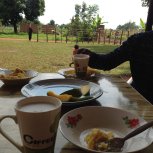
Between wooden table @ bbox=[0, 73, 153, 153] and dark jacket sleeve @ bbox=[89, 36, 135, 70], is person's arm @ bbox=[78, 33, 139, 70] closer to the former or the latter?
dark jacket sleeve @ bbox=[89, 36, 135, 70]

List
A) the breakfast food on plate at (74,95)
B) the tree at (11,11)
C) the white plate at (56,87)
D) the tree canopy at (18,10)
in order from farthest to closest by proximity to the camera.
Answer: the tree canopy at (18,10), the tree at (11,11), the white plate at (56,87), the breakfast food on plate at (74,95)

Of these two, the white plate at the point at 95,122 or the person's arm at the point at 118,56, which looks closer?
the white plate at the point at 95,122

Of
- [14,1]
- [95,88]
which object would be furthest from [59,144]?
[14,1]

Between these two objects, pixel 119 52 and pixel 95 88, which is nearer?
pixel 95 88

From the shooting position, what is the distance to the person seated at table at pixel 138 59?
1706mm

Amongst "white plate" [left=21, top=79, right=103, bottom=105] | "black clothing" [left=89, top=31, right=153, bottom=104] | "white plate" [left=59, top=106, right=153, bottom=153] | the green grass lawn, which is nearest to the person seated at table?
"black clothing" [left=89, top=31, right=153, bottom=104]

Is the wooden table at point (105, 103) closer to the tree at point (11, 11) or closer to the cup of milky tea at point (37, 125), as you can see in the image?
the cup of milky tea at point (37, 125)

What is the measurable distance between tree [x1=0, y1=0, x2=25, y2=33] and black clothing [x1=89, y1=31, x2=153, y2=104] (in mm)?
23133

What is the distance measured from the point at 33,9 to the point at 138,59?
83.3 feet

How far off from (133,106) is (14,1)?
78.4ft

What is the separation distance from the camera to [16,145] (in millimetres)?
641

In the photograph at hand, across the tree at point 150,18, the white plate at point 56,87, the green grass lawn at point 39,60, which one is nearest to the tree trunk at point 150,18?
the tree at point 150,18

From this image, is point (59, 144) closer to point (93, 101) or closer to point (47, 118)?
point (47, 118)

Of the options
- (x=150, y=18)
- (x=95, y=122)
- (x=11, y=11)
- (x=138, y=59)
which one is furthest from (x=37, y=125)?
(x=11, y=11)
